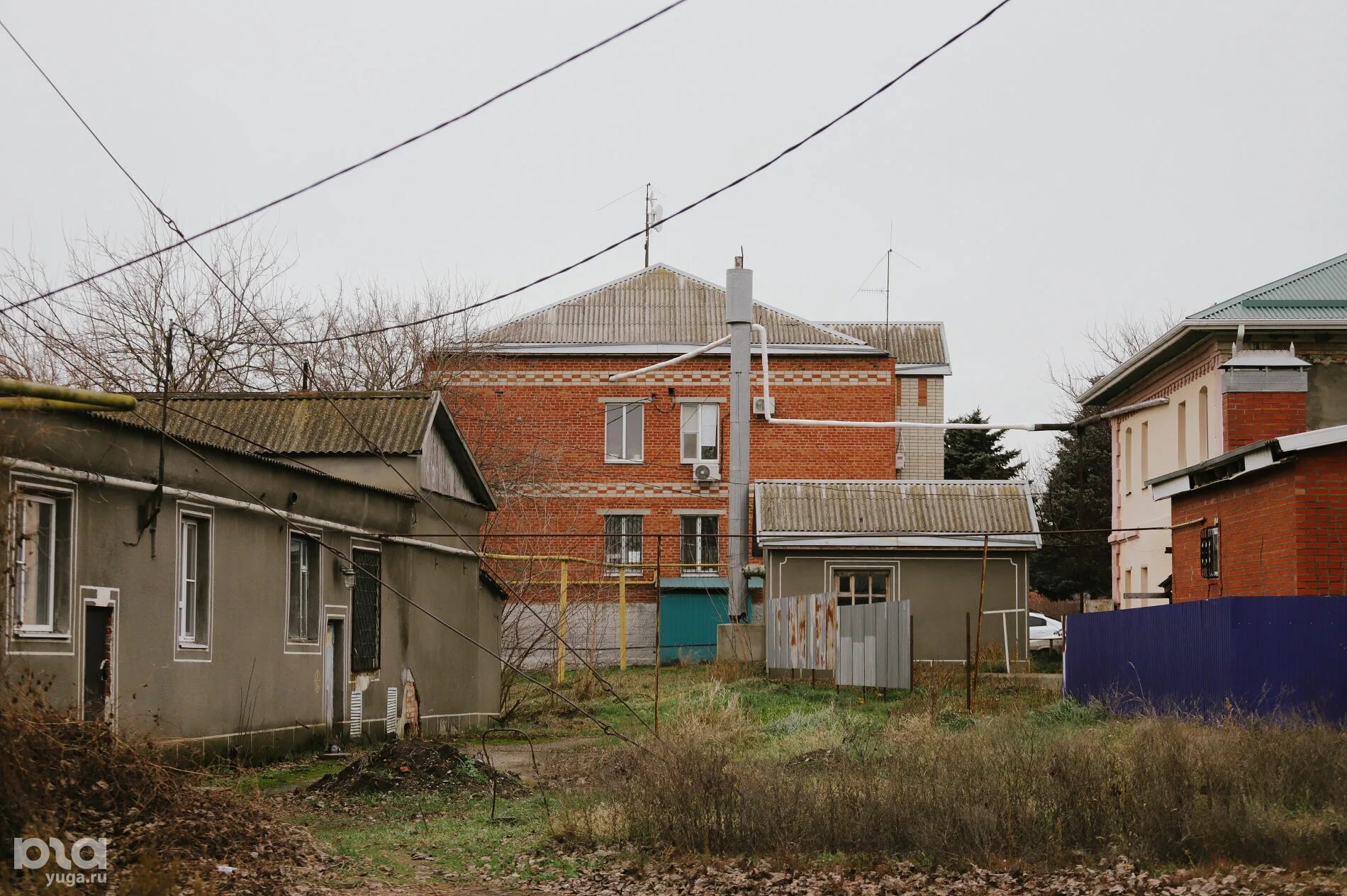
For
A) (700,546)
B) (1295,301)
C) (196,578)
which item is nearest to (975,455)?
(700,546)

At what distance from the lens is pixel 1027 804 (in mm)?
10914

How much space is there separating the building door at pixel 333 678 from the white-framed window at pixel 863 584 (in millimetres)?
15893

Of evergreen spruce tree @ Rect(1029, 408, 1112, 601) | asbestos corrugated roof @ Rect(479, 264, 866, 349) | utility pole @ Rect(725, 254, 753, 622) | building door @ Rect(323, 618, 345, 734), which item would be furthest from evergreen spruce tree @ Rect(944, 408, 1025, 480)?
building door @ Rect(323, 618, 345, 734)

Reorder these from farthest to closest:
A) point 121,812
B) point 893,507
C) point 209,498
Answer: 1. point 893,507
2. point 209,498
3. point 121,812

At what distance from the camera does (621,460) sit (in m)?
43.1

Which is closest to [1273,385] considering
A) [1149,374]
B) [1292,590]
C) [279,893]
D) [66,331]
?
[1149,374]

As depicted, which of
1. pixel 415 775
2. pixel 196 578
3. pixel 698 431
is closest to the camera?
pixel 415 775

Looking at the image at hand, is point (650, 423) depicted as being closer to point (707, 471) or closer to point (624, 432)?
point (624, 432)

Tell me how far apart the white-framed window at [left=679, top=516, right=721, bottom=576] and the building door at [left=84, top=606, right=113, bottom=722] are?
27476 millimetres

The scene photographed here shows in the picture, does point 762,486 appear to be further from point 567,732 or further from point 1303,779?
point 1303,779

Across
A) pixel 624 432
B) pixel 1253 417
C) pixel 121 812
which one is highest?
pixel 624 432

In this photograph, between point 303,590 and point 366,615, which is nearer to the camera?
point 303,590

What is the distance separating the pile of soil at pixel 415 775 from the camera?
14.2 m

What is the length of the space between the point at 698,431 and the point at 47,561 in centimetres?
3050
